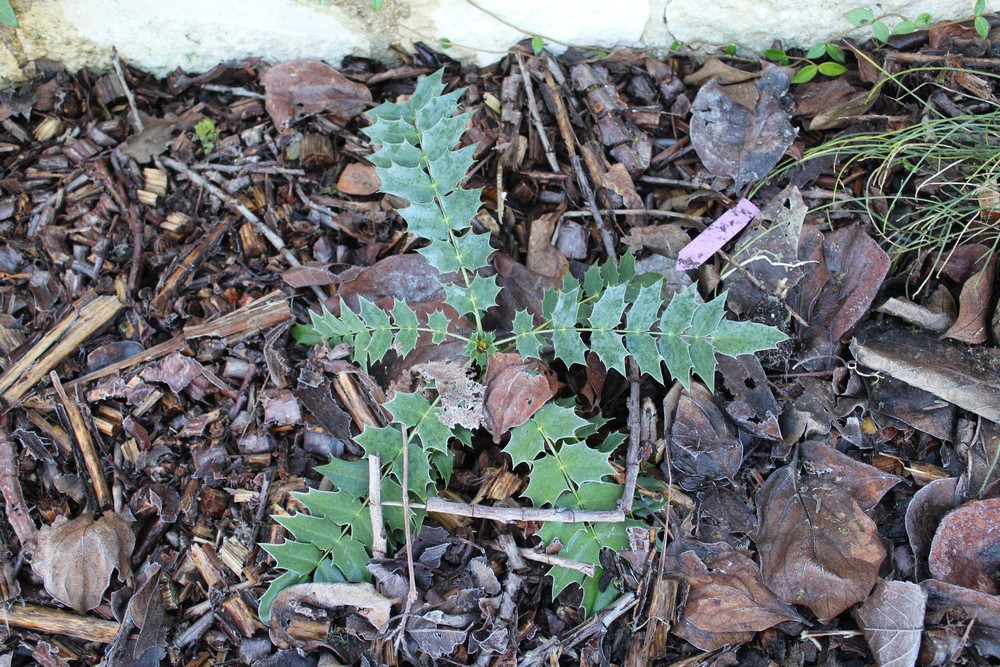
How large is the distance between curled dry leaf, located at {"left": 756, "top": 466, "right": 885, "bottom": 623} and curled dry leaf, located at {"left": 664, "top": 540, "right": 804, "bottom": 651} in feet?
0.13

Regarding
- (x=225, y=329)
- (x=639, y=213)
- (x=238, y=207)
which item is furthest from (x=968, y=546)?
(x=238, y=207)

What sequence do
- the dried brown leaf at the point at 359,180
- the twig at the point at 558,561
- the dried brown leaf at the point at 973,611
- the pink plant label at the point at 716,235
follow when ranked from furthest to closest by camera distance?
the dried brown leaf at the point at 359,180 → the pink plant label at the point at 716,235 → the twig at the point at 558,561 → the dried brown leaf at the point at 973,611

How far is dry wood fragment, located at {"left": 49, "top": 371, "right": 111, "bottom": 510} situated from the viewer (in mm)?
2301

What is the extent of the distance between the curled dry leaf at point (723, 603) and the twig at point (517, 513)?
24 centimetres

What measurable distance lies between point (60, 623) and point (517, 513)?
55.7 inches

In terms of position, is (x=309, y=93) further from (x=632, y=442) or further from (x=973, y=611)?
(x=973, y=611)

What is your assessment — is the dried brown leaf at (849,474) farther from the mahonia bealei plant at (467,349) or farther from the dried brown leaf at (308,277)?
the dried brown leaf at (308,277)

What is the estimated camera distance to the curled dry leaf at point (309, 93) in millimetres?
2672

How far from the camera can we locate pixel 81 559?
217 cm

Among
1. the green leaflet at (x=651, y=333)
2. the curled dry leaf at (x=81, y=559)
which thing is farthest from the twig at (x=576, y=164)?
the curled dry leaf at (x=81, y=559)

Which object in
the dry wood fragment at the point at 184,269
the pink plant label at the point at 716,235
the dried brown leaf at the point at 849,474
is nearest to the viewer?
the dried brown leaf at the point at 849,474

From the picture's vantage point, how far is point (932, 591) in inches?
77.4

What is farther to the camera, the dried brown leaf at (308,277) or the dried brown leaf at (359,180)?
the dried brown leaf at (359,180)

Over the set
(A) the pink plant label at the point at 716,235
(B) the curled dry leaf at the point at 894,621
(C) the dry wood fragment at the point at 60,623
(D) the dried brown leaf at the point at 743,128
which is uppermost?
(D) the dried brown leaf at the point at 743,128
